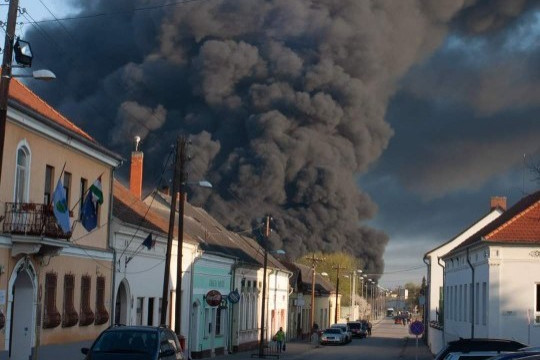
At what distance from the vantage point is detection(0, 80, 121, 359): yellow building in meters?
21.2

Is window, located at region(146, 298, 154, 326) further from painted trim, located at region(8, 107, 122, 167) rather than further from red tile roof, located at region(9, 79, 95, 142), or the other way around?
red tile roof, located at region(9, 79, 95, 142)

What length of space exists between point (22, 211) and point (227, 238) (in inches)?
1215

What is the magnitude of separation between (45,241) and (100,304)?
256 inches

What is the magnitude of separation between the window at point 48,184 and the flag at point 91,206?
1.42 meters

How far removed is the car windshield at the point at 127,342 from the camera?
1720cm

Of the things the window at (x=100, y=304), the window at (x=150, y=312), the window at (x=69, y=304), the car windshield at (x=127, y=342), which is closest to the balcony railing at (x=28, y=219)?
the window at (x=69, y=304)

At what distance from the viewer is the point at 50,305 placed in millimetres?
23703

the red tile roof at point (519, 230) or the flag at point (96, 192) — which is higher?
the red tile roof at point (519, 230)

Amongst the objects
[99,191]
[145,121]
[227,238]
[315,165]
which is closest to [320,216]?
[315,165]

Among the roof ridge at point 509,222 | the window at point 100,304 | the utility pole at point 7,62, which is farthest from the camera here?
the roof ridge at point 509,222

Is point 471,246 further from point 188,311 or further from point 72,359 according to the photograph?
point 72,359

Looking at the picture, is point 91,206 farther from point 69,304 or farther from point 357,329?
point 357,329

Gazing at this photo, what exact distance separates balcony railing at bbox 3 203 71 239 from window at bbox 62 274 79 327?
11.6 ft

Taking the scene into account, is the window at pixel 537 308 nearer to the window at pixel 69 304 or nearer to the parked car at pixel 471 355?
the window at pixel 69 304
